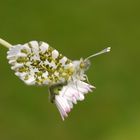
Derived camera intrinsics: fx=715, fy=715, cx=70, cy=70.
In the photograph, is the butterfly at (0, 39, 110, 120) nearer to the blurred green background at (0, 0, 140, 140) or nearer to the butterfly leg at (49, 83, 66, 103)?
the butterfly leg at (49, 83, 66, 103)

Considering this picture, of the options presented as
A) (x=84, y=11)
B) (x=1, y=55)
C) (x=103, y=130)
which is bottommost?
(x=103, y=130)

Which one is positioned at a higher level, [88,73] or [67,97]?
[88,73]

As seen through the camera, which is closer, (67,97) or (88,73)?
(67,97)

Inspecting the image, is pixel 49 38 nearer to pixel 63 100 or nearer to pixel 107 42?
pixel 107 42

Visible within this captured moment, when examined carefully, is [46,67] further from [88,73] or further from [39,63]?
[88,73]

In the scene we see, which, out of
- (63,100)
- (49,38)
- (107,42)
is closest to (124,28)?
(107,42)

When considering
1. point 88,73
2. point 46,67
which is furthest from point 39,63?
point 88,73

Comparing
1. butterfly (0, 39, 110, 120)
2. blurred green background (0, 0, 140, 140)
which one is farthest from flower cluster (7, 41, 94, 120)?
blurred green background (0, 0, 140, 140)

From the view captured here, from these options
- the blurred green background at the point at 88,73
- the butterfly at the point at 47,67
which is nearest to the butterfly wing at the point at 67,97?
the butterfly at the point at 47,67
